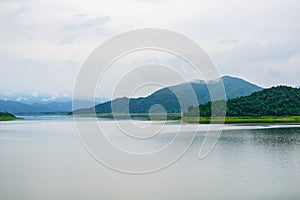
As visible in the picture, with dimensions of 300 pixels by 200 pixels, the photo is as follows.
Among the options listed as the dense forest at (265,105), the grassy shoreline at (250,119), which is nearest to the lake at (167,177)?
the grassy shoreline at (250,119)

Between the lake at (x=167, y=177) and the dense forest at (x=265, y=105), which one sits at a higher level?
the dense forest at (x=265, y=105)

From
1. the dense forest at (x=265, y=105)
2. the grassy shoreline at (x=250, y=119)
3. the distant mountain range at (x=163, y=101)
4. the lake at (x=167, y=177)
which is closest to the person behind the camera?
the lake at (x=167, y=177)

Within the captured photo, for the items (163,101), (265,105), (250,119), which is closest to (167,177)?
(250,119)

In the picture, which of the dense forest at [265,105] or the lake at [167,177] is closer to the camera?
the lake at [167,177]

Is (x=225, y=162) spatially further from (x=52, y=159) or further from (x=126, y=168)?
(x=52, y=159)

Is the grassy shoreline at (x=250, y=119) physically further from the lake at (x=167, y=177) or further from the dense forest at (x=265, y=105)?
the lake at (x=167, y=177)

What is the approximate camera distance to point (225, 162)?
15828 millimetres

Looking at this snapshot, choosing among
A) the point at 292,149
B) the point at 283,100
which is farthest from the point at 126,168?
the point at 283,100

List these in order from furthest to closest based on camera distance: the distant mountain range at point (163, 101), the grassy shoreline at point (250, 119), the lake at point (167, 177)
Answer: the distant mountain range at point (163, 101), the grassy shoreline at point (250, 119), the lake at point (167, 177)

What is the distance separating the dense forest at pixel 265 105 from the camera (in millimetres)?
44781

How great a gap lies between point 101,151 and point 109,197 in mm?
8773

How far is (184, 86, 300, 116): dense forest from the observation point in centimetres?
4478

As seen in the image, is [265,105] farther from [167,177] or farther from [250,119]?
[167,177]

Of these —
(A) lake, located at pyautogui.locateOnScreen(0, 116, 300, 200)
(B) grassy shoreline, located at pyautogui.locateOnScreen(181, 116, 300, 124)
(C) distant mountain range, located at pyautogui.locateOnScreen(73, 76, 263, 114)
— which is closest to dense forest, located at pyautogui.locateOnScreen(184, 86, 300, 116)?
(B) grassy shoreline, located at pyautogui.locateOnScreen(181, 116, 300, 124)
